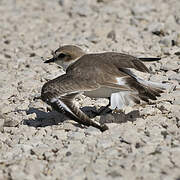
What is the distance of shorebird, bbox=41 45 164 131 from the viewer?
482cm

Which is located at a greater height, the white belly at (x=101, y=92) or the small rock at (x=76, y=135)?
the white belly at (x=101, y=92)

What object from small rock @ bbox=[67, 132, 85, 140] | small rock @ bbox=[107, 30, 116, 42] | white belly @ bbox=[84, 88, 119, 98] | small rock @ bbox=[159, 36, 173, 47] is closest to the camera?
small rock @ bbox=[67, 132, 85, 140]

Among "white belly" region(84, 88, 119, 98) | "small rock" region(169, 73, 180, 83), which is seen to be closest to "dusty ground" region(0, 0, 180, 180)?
"small rock" region(169, 73, 180, 83)

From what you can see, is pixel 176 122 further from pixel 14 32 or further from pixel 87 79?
pixel 14 32

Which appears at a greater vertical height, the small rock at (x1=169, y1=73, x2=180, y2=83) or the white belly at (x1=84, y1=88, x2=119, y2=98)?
the white belly at (x1=84, y1=88, x2=119, y2=98)

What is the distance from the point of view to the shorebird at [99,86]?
4.82 metres

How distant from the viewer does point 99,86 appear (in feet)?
16.0

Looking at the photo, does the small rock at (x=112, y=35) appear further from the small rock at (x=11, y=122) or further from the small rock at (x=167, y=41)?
the small rock at (x=11, y=122)

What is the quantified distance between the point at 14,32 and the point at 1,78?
2.14 m

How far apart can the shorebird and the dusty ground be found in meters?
0.26

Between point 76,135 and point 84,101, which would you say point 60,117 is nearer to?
point 84,101

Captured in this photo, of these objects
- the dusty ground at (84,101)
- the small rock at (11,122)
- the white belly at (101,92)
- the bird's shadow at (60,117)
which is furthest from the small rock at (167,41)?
the small rock at (11,122)

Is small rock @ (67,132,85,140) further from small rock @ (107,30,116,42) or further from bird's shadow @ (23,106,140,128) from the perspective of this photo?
small rock @ (107,30,116,42)

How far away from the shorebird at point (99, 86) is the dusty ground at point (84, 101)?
265mm
